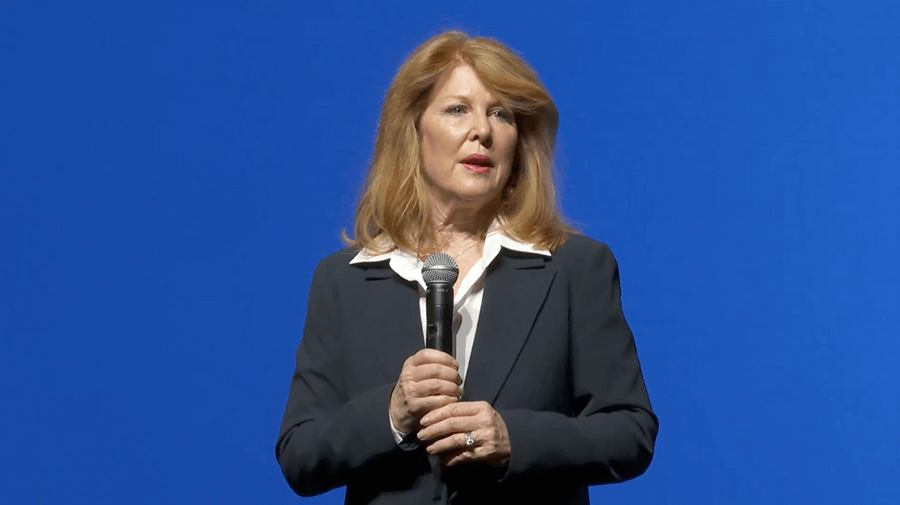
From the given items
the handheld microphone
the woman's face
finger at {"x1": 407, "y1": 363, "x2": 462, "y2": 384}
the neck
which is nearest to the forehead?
the woman's face

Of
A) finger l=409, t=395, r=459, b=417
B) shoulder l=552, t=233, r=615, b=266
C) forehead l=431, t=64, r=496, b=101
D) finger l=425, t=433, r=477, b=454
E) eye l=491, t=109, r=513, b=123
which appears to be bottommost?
finger l=425, t=433, r=477, b=454

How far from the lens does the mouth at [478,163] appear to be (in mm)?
2053

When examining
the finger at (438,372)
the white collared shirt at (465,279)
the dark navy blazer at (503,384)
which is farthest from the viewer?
the white collared shirt at (465,279)

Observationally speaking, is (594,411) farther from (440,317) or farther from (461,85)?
(461,85)

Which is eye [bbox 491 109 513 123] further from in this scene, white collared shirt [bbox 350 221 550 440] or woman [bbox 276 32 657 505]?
white collared shirt [bbox 350 221 550 440]

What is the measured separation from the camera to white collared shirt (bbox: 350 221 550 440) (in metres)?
1.96

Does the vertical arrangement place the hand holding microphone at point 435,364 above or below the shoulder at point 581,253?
below

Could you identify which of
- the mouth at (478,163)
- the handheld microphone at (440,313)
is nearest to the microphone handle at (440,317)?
the handheld microphone at (440,313)

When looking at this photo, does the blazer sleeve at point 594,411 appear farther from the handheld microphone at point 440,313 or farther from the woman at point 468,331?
the handheld microphone at point 440,313

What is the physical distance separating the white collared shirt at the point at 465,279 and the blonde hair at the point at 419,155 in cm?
2

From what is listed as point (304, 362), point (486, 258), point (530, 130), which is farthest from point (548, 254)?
point (304, 362)

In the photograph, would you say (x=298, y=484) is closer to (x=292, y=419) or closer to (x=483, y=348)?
(x=292, y=419)

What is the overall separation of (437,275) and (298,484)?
367mm

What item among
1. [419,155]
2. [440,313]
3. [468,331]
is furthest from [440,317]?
[419,155]
